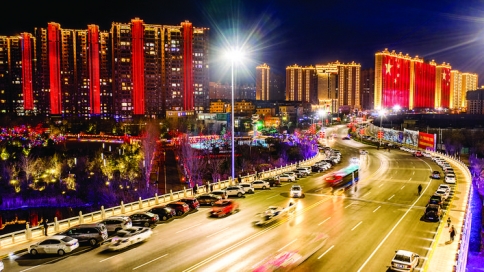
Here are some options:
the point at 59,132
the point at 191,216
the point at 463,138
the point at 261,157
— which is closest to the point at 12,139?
the point at 59,132

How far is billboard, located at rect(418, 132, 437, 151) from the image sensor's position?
70588mm

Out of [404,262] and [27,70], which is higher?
[27,70]

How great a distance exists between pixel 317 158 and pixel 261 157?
1628 cm

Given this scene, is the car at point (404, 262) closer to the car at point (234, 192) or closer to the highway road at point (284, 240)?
the highway road at point (284, 240)

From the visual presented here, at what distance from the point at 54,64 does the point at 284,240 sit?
12361 centimetres

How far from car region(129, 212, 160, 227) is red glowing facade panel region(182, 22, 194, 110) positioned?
107 metres

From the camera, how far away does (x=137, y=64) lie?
11838 cm

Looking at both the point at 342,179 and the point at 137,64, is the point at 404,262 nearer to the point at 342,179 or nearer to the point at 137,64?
the point at 342,179

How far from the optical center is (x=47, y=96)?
127625mm

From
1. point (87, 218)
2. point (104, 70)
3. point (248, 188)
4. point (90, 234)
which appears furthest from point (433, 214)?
point (104, 70)

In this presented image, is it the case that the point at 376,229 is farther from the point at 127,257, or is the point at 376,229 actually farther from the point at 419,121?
the point at 419,121

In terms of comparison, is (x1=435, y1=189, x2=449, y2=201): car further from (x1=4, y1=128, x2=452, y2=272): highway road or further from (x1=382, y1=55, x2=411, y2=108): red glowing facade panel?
(x1=382, y1=55, x2=411, y2=108): red glowing facade panel

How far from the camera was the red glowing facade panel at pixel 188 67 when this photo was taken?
126562 millimetres

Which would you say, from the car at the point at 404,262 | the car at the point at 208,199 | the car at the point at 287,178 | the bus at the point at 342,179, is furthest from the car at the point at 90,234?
the car at the point at 287,178
